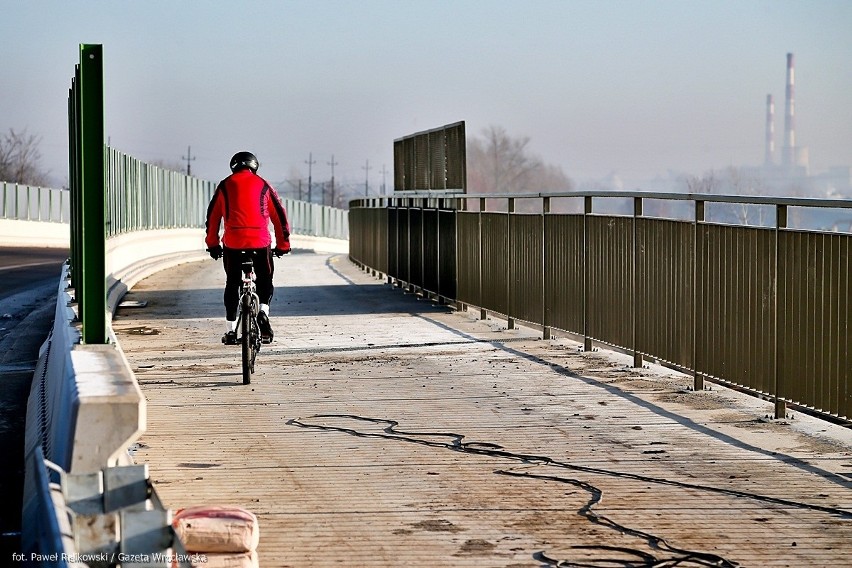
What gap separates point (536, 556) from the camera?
245 inches

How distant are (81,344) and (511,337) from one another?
28.0 ft

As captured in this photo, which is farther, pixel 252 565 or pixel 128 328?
pixel 128 328

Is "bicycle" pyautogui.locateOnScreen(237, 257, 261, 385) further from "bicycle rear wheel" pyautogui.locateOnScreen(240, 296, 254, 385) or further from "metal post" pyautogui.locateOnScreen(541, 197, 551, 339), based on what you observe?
"metal post" pyautogui.locateOnScreen(541, 197, 551, 339)

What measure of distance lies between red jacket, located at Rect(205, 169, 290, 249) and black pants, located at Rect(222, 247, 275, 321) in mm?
82

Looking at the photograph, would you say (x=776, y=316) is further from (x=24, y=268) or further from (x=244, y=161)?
(x=24, y=268)

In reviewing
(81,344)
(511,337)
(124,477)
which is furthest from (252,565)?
(511,337)

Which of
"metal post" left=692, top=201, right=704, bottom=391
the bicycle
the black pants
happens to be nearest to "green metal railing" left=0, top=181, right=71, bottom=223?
the black pants

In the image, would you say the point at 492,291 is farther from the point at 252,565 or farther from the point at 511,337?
the point at 252,565

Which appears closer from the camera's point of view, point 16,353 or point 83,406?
point 83,406

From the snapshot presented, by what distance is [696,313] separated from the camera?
11.3 m

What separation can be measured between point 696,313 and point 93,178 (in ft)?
17.2

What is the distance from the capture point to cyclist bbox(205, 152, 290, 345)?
12805 millimetres

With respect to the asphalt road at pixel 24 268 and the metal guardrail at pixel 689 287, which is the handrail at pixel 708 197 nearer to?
the metal guardrail at pixel 689 287

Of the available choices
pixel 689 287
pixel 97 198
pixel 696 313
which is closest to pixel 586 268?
pixel 689 287
